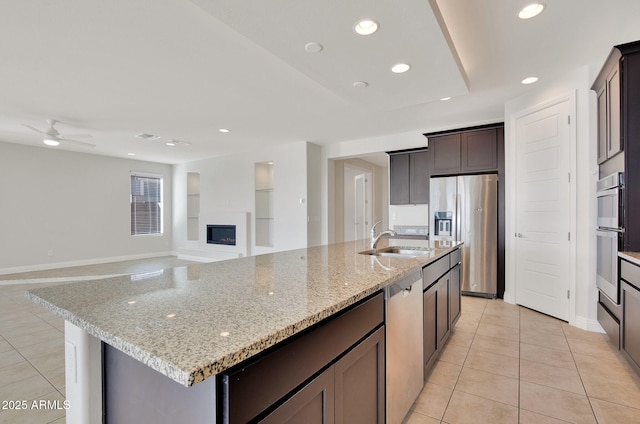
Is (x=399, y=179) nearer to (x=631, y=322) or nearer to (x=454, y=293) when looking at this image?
(x=454, y=293)

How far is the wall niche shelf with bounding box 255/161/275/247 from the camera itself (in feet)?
22.4

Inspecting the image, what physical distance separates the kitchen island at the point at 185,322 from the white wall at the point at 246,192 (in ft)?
15.0

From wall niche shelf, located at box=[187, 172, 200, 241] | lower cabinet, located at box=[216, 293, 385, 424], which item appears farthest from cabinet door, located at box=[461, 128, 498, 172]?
wall niche shelf, located at box=[187, 172, 200, 241]

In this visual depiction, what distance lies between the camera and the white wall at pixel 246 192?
20.0 feet

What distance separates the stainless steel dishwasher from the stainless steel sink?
621 millimetres

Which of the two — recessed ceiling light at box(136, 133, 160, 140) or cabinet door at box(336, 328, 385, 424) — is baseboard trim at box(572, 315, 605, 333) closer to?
cabinet door at box(336, 328, 385, 424)

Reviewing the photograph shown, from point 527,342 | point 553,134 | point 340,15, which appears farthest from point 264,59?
point 527,342

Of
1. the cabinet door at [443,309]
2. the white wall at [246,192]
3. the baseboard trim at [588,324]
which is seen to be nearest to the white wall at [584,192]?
the baseboard trim at [588,324]

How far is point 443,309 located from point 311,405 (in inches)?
70.2

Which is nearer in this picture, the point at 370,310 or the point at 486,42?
the point at 370,310

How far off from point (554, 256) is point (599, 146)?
1.18 m

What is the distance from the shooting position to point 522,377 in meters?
2.12

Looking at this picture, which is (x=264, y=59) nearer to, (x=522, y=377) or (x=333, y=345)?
(x=333, y=345)

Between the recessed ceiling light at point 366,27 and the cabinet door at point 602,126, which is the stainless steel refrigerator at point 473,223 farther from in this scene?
the recessed ceiling light at point 366,27
